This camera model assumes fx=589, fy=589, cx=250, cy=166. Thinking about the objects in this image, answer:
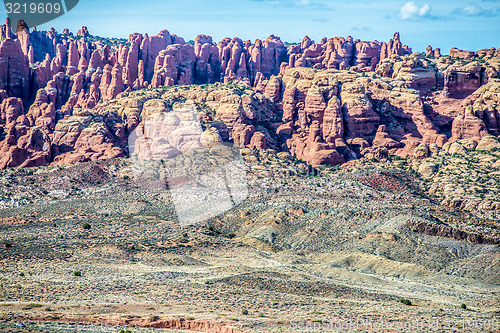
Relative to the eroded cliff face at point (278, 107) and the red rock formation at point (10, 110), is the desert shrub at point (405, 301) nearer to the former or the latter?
the eroded cliff face at point (278, 107)

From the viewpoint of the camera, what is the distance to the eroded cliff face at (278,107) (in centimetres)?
12575

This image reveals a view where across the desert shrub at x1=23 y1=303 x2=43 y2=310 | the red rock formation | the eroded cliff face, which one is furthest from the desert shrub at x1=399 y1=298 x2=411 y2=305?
the red rock formation

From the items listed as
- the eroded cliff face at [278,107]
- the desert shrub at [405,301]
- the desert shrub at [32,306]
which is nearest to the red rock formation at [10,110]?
the eroded cliff face at [278,107]

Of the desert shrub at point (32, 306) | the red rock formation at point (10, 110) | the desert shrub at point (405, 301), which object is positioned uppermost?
the red rock formation at point (10, 110)

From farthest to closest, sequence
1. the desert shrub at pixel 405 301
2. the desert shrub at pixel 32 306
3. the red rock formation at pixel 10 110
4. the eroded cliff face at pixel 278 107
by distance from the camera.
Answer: the red rock formation at pixel 10 110 → the eroded cliff face at pixel 278 107 → the desert shrub at pixel 405 301 → the desert shrub at pixel 32 306

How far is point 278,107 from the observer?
504 ft

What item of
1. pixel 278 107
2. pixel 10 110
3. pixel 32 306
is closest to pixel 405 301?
pixel 32 306

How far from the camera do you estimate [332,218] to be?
88188 millimetres

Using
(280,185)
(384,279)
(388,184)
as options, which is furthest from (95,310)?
(388,184)

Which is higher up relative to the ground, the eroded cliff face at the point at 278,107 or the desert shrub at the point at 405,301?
the eroded cliff face at the point at 278,107

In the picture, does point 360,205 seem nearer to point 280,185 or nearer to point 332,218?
point 332,218

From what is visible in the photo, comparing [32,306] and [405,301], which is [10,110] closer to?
[32,306]

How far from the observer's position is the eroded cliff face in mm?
125750

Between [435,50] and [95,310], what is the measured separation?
170752 mm
